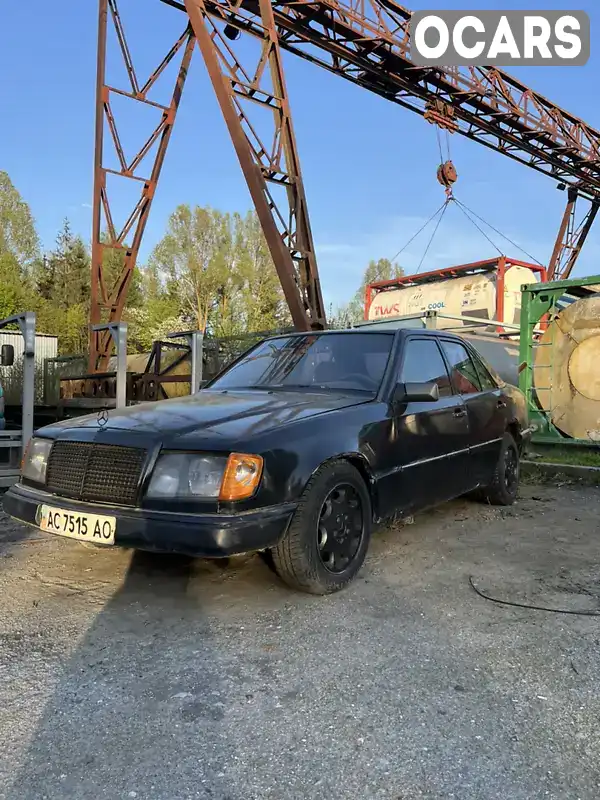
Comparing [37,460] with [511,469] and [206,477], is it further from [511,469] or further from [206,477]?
[511,469]

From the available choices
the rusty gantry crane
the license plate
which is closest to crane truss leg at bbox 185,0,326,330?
the rusty gantry crane

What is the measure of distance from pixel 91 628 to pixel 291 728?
1247 mm

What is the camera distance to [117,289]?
1217 centimetres

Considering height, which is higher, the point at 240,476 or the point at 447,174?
the point at 447,174

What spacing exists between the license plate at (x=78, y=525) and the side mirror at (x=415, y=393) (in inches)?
74.7

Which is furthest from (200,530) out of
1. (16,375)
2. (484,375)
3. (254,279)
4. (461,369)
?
(254,279)

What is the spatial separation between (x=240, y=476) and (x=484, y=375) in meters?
3.24

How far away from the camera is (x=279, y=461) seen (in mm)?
2955

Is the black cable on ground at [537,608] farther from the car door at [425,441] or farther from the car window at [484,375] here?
the car window at [484,375]

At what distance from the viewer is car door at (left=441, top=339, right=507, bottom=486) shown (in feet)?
15.7

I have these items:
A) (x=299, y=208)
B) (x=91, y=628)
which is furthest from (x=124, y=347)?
(x=91, y=628)

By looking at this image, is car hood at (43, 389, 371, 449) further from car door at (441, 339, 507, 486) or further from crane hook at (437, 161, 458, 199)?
crane hook at (437, 161, 458, 199)

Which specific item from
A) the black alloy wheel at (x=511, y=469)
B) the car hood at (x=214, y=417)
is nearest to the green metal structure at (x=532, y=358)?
the black alloy wheel at (x=511, y=469)

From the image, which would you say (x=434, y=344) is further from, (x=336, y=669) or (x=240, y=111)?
(x=240, y=111)
